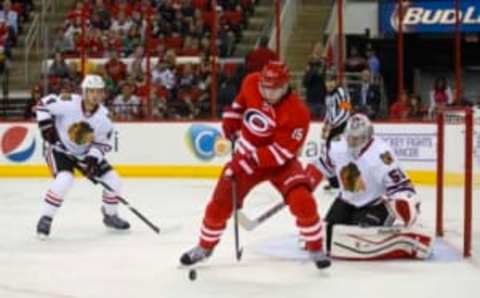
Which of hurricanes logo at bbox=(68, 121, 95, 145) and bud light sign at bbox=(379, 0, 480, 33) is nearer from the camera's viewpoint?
hurricanes logo at bbox=(68, 121, 95, 145)

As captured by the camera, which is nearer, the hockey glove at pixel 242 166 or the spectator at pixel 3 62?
the hockey glove at pixel 242 166

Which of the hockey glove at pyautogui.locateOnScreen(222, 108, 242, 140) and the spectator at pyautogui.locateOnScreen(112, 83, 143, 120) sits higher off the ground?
the hockey glove at pyautogui.locateOnScreen(222, 108, 242, 140)

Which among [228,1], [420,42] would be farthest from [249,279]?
[420,42]

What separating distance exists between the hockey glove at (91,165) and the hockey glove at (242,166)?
5.81 ft

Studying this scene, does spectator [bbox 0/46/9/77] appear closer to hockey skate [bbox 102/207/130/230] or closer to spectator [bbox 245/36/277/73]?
spectator [bbox 245/36/277/73]

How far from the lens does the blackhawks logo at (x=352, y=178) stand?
605 cm

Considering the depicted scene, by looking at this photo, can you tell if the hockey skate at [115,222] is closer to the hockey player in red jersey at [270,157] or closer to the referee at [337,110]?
the hockey player in red jersey at [270,157]

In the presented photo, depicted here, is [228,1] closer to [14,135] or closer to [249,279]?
[14,135]

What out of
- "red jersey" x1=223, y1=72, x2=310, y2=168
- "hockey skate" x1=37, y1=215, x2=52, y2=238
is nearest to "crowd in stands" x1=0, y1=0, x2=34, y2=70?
"hockey skate" x1=37, y1=215, x2=52, y2=238

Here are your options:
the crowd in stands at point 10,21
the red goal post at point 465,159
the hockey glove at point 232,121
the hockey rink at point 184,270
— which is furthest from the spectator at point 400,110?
the hockey glove at point 232,121

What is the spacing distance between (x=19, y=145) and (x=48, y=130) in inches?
190

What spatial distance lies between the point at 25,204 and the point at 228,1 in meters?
6.57

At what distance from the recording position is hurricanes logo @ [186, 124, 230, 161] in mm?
11500

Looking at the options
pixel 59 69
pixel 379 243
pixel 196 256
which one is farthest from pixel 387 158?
pixel 59 69
